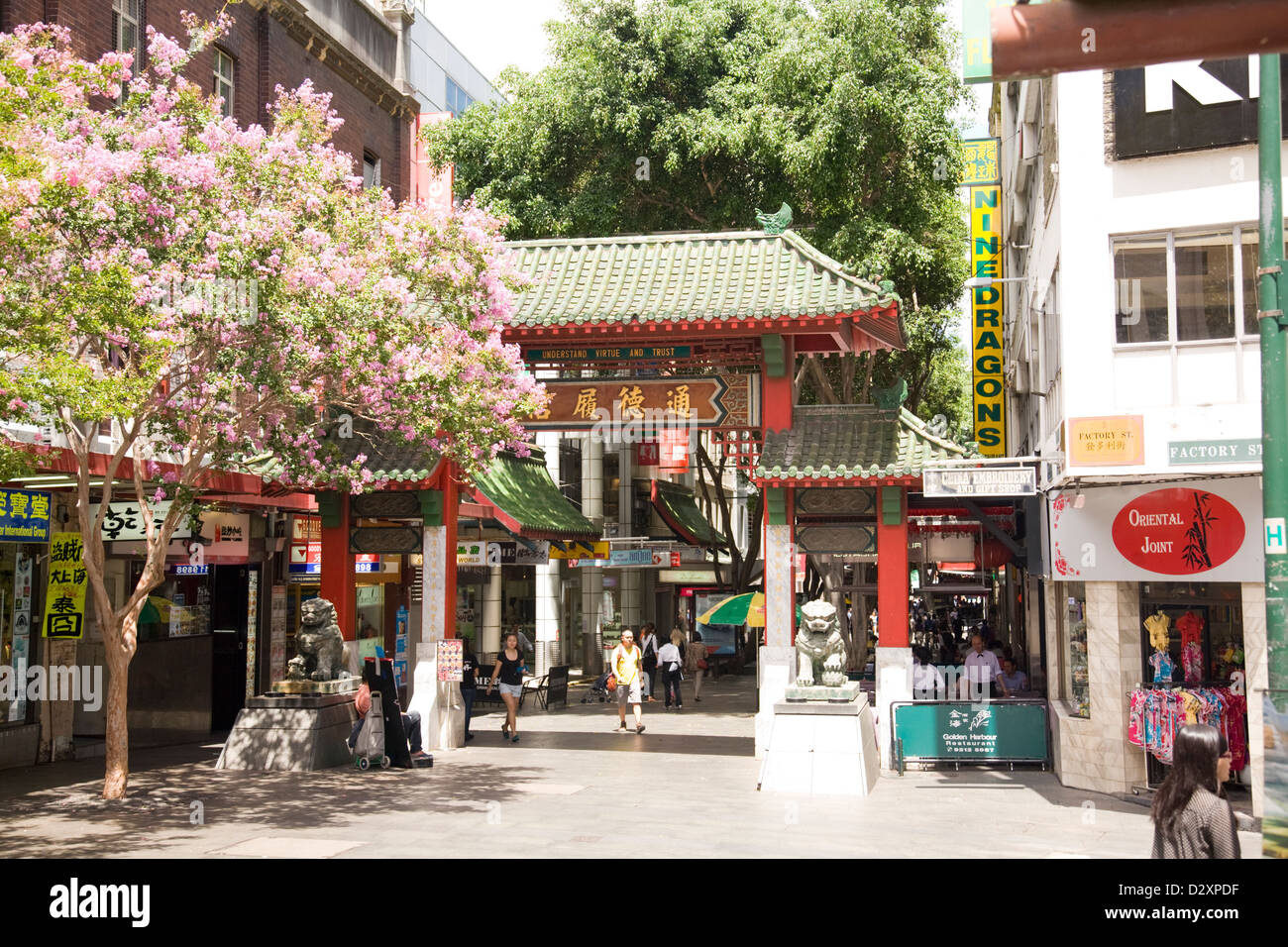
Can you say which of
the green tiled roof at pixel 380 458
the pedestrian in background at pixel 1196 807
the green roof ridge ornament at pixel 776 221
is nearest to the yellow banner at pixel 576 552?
the green tiled roof at pixel 380 458

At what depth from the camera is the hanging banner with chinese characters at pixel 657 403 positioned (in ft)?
59.3

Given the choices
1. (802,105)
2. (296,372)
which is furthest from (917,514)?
(296,372)

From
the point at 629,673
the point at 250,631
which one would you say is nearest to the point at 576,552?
the point at 629,673

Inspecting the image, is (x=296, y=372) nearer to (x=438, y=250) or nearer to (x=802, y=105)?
(x=438, y=250)

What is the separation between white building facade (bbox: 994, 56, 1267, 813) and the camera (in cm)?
1328

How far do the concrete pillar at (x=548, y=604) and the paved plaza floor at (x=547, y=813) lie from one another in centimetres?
1591

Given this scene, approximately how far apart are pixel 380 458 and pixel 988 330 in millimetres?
12318

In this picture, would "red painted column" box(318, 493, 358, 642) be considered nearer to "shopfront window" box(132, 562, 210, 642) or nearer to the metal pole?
"shopfront window" box(132, 562, 210, 642)

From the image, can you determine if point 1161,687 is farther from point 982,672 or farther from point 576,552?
point 576,552

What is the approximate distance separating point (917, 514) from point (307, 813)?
1198 cm

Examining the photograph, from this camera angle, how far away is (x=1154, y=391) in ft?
45.4

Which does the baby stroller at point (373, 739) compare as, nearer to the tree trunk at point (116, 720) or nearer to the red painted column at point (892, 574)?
the tree trunk at point (116, 720)

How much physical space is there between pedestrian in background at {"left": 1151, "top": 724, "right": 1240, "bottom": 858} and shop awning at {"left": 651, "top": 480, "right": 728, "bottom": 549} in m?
27.1

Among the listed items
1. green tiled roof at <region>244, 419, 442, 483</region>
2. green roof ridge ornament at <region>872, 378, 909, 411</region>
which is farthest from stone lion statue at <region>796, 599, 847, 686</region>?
green tiled roof at <region>244, 419, 442, 483</region>
